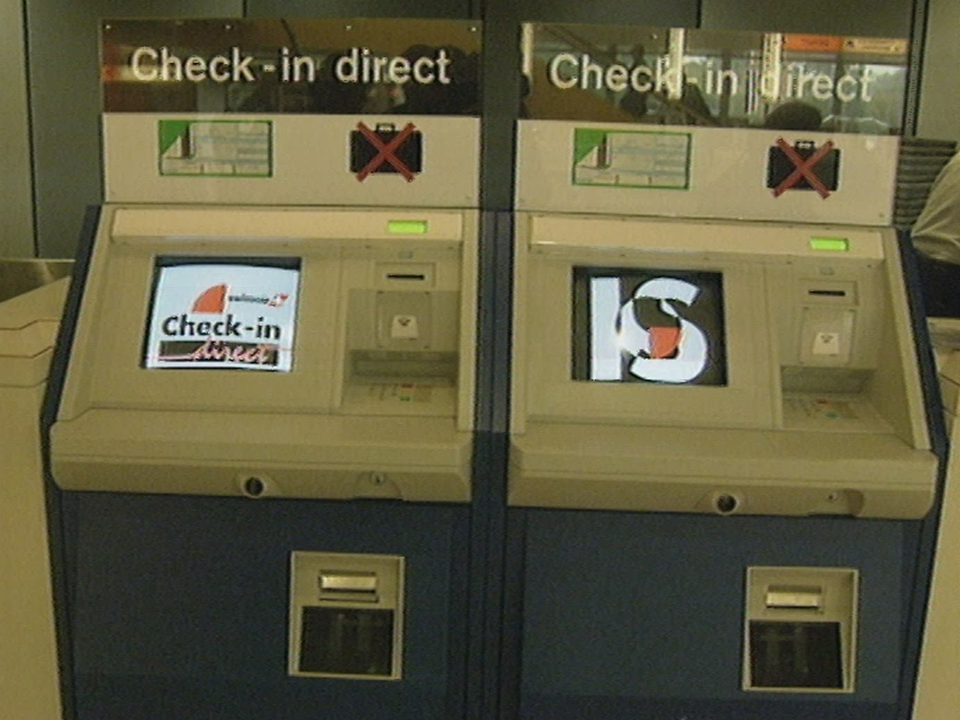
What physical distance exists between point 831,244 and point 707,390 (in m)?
0.39

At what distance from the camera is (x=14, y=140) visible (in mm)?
4574

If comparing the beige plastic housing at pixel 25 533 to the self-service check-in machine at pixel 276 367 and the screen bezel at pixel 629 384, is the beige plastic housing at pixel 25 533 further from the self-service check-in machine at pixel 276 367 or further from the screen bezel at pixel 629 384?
the screen bezel at pixel 629 384

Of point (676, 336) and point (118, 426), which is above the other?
point (676, 336)

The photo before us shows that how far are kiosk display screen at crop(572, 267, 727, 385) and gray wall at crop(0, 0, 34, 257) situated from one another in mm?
3202

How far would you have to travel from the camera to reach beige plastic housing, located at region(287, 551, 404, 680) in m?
2.05

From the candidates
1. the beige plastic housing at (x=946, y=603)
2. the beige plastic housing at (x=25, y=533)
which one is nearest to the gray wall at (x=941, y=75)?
the beige plastic housing at (x=946, y=603)

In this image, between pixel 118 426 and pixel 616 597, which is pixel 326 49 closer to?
pixel 118 426

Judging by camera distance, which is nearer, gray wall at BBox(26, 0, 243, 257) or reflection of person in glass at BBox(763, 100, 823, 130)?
reflection of person in glass at BBox(763, 100, 823, 130)

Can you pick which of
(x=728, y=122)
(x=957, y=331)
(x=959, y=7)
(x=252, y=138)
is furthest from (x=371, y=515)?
(x=959, y=7)

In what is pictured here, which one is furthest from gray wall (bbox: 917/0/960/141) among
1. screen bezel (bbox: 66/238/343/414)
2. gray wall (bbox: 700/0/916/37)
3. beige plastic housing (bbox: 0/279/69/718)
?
beige plastic housing (bbox: 0/279/69/718)

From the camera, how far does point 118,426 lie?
2.00m

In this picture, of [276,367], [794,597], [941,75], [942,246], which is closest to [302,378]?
[276,367]

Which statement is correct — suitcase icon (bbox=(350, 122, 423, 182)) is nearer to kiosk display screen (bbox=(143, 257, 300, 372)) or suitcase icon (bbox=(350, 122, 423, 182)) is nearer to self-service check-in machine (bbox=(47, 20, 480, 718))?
self-service check-in machine (bbox=(47, 20, 480, 718))

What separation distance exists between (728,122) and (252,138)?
3.01 ft
